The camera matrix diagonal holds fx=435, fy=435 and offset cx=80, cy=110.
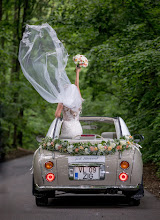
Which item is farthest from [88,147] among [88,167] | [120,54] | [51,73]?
[120,54]

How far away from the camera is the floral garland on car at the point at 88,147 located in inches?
270

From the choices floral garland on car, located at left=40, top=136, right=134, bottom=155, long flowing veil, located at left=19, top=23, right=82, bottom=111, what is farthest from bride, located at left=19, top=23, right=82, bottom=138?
floral garland on car, located at left=40, top=136, right=134, bottom=155

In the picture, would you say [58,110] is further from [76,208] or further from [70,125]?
[76,208]

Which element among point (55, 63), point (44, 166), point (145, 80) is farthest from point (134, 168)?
point (145, 80)

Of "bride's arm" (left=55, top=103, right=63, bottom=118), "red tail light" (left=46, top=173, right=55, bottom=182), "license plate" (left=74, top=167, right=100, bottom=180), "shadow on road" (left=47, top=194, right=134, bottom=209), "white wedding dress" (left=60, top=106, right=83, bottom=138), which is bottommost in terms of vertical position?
"shadow on road" (left=47, top=194, right=134, bottom=209)

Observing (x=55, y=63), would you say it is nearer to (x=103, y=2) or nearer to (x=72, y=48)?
(x=103, y=2)

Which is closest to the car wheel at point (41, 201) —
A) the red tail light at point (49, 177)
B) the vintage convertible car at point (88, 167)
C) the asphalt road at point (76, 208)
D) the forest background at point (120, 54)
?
the asphalt road at point (76, 208)

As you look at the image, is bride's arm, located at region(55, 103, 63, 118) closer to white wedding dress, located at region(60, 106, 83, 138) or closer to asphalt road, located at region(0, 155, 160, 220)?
white wedding dress, located at region(60, 106, 83, 138)

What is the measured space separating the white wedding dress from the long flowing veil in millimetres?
148

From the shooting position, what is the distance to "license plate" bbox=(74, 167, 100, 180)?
22.3 ft

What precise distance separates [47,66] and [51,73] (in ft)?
0.58

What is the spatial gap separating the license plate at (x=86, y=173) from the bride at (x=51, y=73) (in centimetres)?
155

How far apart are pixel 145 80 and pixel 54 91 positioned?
616 cm

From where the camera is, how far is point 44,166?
6.87 m
